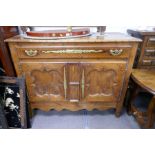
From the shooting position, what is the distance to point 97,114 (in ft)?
4.43

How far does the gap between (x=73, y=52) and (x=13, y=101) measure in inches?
24.2

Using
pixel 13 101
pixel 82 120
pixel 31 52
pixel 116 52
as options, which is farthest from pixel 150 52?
pixel 13 101

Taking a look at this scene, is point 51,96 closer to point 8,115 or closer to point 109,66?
point 8,115

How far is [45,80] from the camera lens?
1.06m

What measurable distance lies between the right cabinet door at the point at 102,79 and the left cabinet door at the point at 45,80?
0.17m

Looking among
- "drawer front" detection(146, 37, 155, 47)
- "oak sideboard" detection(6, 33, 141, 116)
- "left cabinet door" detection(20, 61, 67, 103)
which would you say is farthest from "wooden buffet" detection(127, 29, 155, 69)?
"left cabinet door" detection(20, 61, 67, 103)

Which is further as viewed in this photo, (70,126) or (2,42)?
(70,126)

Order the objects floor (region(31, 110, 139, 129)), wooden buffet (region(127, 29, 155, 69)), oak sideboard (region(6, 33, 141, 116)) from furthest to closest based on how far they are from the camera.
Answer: floor (region(31, 110, 139, 129)) < wooden buffet (region(127, 29, 155, 69)) < oak sideboard (region(6, 33, 141, 116))

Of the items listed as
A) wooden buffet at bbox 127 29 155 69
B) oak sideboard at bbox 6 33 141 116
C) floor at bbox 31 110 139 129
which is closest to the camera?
oak sideboard at bbox 6 33 141 116

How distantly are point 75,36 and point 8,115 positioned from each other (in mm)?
844

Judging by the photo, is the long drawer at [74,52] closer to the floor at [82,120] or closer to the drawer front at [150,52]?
the drawer front at [150,52]

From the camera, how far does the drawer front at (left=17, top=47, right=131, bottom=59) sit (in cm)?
93

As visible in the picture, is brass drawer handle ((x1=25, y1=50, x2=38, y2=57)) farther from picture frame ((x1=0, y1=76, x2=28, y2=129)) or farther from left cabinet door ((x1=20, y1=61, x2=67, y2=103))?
picture frame ((x1=0, y1=76, x2=28, y2=129))
